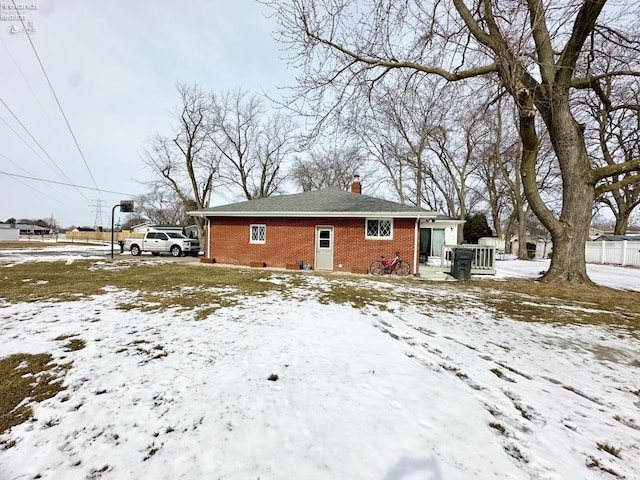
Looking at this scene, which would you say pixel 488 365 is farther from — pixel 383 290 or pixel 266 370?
pixel 383 290

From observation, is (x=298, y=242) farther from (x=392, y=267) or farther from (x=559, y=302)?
(x=559, y=302)

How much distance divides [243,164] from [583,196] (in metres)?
26.5

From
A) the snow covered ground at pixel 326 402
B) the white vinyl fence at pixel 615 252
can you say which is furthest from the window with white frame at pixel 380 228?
the white vinyl fence at pixel 615 252

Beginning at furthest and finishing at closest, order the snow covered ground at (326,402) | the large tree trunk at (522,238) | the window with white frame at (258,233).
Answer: the large tree trunk at (522,238), the window with white frame at (258,233), the snow covered ground at (326,402)

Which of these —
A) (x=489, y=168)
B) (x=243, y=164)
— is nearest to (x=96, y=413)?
(x=243, y=164)

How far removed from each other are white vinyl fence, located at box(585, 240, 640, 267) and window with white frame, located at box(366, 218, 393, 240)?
1691 centimetres

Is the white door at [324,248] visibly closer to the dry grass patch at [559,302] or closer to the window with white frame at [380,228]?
the window with white frame at [380,228]

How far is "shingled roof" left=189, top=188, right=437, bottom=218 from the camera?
11.8 meters

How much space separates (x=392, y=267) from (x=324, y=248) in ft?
10.3

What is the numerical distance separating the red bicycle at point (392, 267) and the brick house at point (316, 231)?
0.37m

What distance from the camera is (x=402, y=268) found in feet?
37.8

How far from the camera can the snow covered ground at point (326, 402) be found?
1.87 m

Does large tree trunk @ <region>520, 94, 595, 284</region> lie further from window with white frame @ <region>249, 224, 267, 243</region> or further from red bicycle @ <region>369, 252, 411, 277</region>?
window with white frame @ <region>249, 224, 267, 243</region>

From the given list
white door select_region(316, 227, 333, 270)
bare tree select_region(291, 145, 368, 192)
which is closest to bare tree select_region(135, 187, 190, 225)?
bare tree select_region(291, 145, 368, 192)
